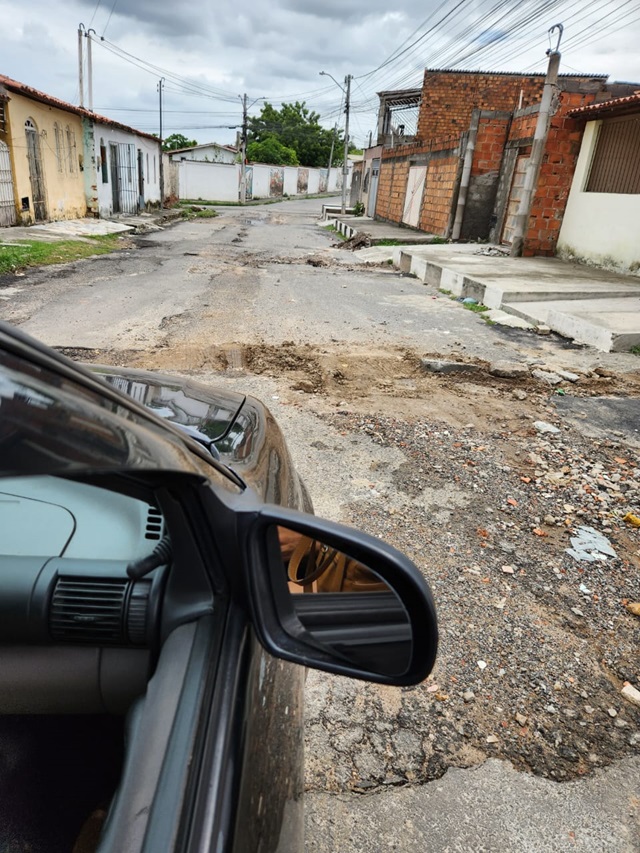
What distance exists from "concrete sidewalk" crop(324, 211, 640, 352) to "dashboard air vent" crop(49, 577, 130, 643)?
725cm

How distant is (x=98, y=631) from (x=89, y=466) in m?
0.60

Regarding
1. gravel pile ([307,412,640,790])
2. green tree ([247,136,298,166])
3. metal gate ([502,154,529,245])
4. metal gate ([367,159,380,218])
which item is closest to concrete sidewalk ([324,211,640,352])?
metal gate ([502,154,529,245])

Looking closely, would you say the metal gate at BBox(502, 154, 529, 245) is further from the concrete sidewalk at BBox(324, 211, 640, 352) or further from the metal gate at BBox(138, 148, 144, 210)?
the metal gate at BBox(138, 148, 144, 210)

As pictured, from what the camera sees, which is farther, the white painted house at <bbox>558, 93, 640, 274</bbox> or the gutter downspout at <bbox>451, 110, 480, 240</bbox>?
the gutter downspout at <bbox>451, 110, 480, 240</bbox>

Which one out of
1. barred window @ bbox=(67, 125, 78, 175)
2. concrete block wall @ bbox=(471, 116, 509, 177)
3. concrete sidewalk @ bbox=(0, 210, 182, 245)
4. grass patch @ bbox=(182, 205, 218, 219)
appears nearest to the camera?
concrete sidewalk @ bbox=(0, 210, 182, 245)

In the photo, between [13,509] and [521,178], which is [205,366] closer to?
[13,509]

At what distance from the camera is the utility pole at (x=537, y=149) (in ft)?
40.2

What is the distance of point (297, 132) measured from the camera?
6569 cm

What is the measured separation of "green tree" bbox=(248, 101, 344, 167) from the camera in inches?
2542

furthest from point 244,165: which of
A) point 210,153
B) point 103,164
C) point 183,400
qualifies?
point 183,400

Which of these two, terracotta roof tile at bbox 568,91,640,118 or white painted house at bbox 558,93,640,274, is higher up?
terracotta roof tile at bbox 568,91,640,118

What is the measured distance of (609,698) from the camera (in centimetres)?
227

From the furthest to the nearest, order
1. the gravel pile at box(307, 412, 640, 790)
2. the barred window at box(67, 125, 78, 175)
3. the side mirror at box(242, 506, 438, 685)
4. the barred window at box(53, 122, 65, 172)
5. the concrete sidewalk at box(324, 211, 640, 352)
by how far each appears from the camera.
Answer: the barred window at box(67, 125, 78, 175), the barred window at box(53, 122, 65, 172), the concrete sidewalk at box(324, 211, 640, 352), the gravel pile at box(307, 412, 640, 790), the side mirror at box(242, 506, 438, 685)

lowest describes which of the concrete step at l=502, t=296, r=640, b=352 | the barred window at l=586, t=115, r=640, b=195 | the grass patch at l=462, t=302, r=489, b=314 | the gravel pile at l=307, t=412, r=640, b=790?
the grass patch at l=462, t=302, r=489, b=314
